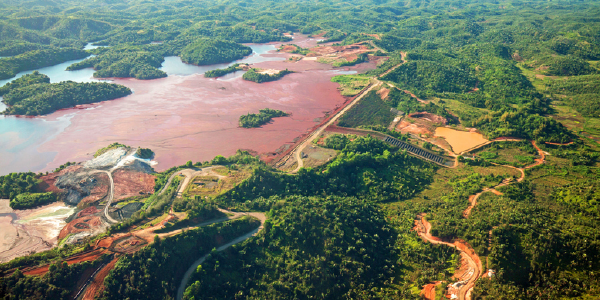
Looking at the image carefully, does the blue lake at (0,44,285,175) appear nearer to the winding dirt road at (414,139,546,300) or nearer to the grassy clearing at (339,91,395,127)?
the grassy clearing at (339,91,395,127)

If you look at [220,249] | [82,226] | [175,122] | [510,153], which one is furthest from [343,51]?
[82,226]

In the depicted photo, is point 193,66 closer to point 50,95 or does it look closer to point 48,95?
point 50,95

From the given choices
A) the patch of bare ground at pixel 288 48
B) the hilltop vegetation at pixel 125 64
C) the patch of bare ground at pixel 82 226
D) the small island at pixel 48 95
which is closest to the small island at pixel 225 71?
the hilltop vegetation at pixel 125 64

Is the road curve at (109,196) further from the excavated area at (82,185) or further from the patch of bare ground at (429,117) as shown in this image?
the patch of bare ground at (429,117)

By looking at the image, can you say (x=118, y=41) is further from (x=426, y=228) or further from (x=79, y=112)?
(x=426, y=228)

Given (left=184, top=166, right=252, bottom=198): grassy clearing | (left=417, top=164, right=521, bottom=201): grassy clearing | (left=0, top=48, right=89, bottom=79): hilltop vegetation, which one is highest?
(left=0, top=48, right=89, bottom=79): hilltop vegetation

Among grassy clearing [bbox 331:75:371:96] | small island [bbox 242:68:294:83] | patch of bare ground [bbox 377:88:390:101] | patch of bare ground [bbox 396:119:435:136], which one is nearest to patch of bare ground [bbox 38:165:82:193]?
small island [bbox 242:68:294:83]
